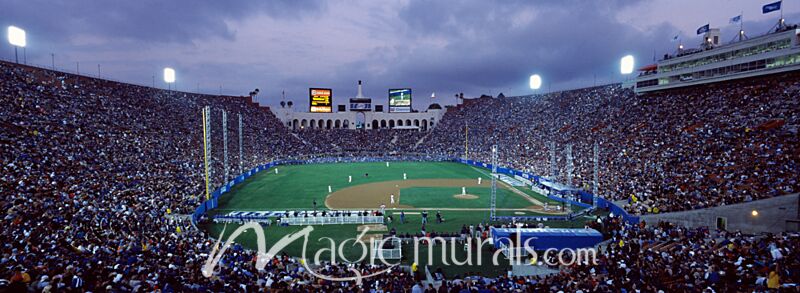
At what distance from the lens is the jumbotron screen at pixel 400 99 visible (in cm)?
8819

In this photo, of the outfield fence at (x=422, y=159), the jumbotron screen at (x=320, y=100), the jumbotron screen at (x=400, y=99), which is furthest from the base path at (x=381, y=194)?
the jumbotron screen at (x=320, y=100)

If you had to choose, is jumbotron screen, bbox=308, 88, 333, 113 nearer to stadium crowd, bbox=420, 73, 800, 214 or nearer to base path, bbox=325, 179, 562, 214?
stadium crowd, bbox=420, 73, 800, 214

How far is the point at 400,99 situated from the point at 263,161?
35.4 metres

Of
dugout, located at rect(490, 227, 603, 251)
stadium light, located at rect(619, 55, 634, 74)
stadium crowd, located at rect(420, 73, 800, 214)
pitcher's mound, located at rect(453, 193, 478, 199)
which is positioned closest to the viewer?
dugout, located at rect(490, 227, 603, 251)

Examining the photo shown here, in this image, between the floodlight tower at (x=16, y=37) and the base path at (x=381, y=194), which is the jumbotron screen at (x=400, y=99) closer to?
the base path at (x=381, y=194)

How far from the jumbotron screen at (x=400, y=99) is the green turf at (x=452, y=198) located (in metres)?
47.4

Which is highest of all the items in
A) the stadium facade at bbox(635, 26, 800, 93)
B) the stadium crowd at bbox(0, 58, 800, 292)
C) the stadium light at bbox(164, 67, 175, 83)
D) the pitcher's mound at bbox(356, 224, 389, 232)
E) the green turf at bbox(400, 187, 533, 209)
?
the stadium light at bbox(164, 67, 175, 83)

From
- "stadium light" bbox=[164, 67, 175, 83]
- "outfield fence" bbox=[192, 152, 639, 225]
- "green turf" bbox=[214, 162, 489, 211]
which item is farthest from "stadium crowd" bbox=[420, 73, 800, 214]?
"stadium light" bbox=[164, 67, 175, 83]

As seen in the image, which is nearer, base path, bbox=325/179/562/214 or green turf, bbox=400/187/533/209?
base path, bbox=325/179/562/214

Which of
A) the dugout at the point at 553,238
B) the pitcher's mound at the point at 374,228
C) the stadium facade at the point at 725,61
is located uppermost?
the stadium facade at the point at 725,61

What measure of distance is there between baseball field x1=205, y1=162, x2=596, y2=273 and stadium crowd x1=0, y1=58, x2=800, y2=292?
3.84 m

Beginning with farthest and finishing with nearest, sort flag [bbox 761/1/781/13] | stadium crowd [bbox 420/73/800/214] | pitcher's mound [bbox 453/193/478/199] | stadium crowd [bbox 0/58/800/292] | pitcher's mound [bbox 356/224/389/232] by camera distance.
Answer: pitcher's mound [bbox 453/193/478/199] < flag [bbox 761/1/781/13] < stadium crowd [bbox 420/73/800/214] < pitcher's mound [bbox 356/224/389/232] < stadium crowd [bbox 0/58/800/292]

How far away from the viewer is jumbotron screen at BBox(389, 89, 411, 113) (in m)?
88.2

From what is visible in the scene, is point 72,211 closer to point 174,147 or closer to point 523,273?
point 523,273
